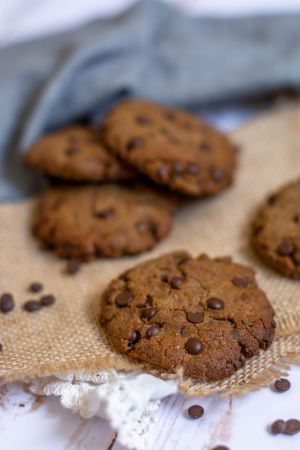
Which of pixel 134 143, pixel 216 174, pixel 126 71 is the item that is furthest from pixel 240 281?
pixel 126 71

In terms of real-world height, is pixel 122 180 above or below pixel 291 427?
above

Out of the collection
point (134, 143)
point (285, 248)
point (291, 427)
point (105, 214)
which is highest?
point (134, 143)

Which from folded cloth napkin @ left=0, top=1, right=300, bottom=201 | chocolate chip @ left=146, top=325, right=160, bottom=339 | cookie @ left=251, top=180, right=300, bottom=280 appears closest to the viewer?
chocolate chip @ left=146, top=325, right=160, bottom=339

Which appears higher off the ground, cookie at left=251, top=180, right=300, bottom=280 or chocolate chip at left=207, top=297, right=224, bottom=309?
chocolate chip at left=207, top=297, right=224, bottom=309

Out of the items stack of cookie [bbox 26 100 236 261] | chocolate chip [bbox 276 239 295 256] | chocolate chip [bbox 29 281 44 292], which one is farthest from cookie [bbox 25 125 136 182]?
chocolate chip [bbox 276 239 295 256]

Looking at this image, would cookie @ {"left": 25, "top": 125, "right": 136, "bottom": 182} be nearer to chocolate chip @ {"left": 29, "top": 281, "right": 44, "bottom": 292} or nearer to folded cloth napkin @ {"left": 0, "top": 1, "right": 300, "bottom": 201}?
folded cloth napkin @ {"left": 0, "top": 1, "right": 300, "bottom": 201}

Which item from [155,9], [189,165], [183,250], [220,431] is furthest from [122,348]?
[155,9]

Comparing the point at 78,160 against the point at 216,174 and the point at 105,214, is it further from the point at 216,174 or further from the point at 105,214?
the point at 216,174
